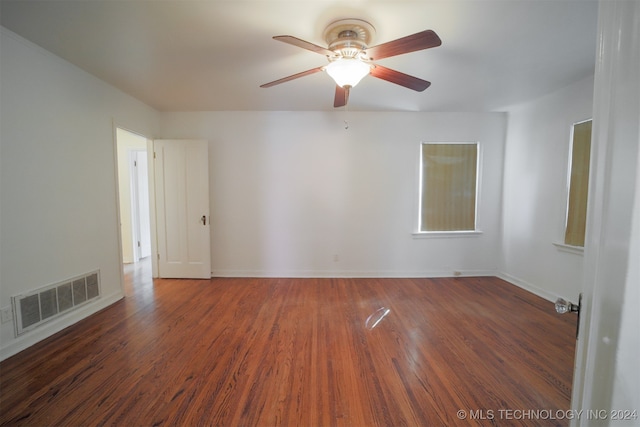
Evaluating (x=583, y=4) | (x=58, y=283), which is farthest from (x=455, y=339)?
(x=58, y=283)

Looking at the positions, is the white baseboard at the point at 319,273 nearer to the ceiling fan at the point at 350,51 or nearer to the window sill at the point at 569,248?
the window sill at the point at 569,248

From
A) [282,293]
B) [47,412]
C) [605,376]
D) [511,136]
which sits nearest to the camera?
[605,376]

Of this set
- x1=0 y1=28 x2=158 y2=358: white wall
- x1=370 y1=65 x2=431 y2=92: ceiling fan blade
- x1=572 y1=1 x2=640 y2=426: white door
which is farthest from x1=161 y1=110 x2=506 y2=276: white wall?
x1=572 y1=1 x2=640 y2=426: white door

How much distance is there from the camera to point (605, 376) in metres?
0.46

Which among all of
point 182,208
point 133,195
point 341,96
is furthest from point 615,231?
point 133,195

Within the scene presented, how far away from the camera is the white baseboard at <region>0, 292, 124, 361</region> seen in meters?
1.79

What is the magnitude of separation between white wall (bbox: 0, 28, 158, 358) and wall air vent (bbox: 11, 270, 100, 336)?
2.2 inches

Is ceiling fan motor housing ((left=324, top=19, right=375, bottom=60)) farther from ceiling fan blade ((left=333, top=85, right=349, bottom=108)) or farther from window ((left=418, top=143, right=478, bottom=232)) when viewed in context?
window ((left=418, top=143, right=478, bottom=232))

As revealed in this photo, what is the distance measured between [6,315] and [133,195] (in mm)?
3007

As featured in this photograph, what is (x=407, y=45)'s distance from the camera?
1.42 m

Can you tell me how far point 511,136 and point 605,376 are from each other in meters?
4.00

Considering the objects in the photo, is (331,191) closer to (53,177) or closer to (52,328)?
(53,177)

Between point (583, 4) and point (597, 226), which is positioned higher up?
point (583, 4)

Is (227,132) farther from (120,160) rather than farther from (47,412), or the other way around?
(47,412)
